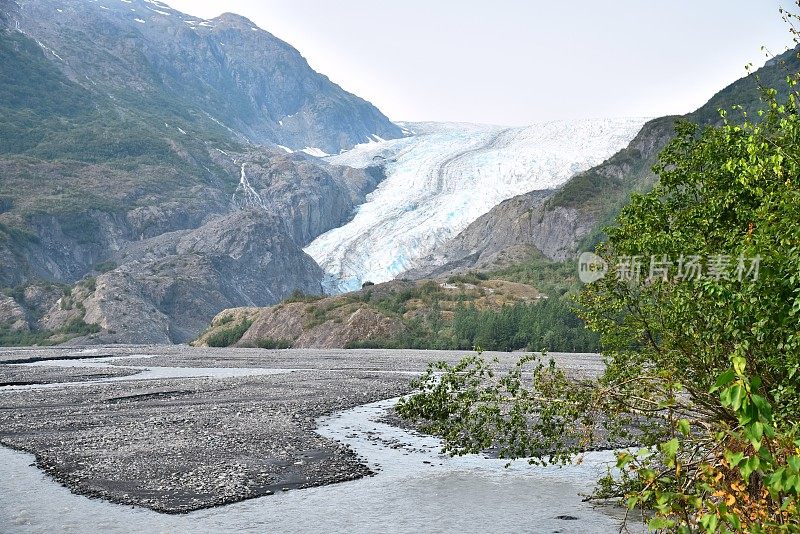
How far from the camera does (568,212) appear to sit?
165750 millimetres

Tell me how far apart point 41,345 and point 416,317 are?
62894 millimetres

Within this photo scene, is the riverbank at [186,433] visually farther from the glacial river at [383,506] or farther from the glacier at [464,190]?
the glacier at [464,190]

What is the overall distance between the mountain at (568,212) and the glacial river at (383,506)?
123 m

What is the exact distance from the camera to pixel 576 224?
539ft

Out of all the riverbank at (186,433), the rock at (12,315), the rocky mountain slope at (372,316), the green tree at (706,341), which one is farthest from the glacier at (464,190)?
the green tree at (706,341)

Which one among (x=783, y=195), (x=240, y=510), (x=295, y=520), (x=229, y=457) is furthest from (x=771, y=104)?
(x=229, y=457)

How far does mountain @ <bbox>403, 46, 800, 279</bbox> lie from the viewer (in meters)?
154

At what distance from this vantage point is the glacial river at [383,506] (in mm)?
17438

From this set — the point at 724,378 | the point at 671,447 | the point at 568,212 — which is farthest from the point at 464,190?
the point at 724,378

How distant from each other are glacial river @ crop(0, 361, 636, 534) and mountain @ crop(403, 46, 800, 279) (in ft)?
405

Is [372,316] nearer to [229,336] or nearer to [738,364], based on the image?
[229,336]

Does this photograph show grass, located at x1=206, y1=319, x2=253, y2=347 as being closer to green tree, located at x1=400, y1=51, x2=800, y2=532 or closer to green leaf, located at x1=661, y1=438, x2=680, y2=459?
green tree, located at x1=400, y1=51, x2=800, y2=532

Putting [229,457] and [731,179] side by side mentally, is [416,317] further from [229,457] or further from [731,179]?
[731,179]

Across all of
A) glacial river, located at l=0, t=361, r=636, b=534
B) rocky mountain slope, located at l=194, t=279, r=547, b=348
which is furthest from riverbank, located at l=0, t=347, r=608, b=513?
rocky mountain slope, located at l=194, t=279, r=547, b=348
